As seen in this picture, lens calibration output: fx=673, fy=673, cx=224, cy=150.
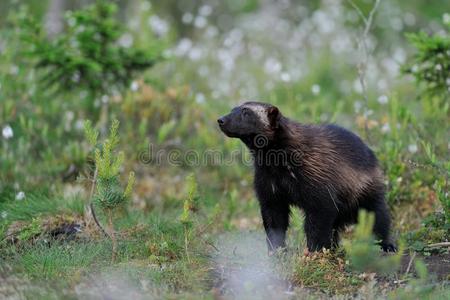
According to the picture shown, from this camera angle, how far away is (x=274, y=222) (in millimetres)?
5449

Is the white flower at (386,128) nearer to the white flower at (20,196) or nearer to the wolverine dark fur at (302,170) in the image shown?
the wolverine dark fur at (302,170)

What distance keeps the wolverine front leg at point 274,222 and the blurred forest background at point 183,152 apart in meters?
0.18

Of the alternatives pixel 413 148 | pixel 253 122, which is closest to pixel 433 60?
pixel 413 148

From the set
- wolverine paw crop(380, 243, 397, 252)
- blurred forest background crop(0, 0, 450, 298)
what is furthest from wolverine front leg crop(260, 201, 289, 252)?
wolverine paw crop(380, 243, 397, 252)

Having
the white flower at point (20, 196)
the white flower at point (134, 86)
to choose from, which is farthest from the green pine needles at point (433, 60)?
the white flower at point (20, 196)

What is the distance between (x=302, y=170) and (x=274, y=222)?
53 centimetres

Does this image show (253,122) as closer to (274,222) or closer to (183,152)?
(274,222)

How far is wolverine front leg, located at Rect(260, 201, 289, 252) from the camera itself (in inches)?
213

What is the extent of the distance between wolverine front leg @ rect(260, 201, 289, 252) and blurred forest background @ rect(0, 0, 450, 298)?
0.18m

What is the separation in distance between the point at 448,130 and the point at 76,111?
14.7ft

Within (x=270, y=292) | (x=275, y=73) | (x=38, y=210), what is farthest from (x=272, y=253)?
(x=275, y=73)

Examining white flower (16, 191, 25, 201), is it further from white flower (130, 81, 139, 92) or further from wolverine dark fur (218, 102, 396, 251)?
white flower (130, 81, 139, 92)

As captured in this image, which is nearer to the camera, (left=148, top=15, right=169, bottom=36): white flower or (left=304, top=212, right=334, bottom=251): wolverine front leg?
(left=304, top=212, right=334, bottom=251): wolverine front leg

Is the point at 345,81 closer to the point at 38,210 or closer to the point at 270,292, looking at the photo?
the point at 38,210
